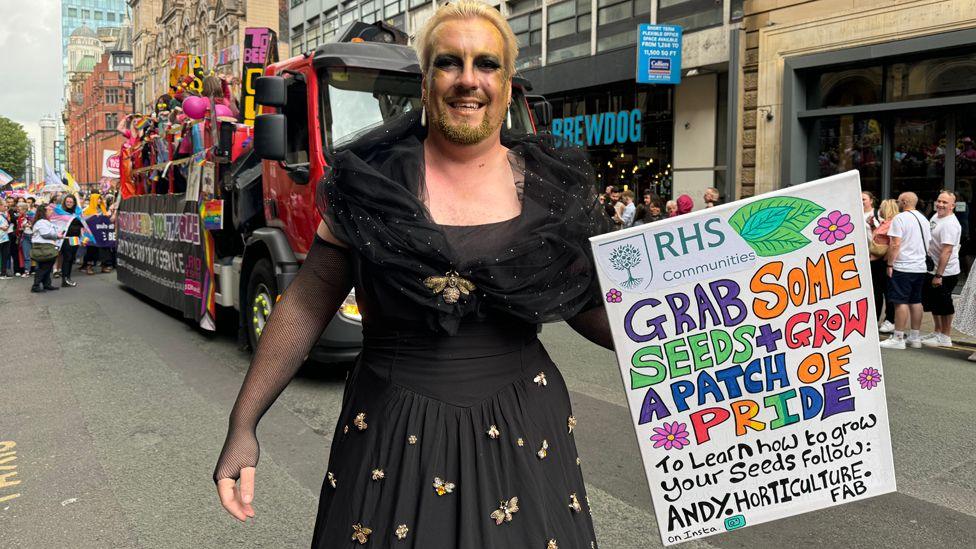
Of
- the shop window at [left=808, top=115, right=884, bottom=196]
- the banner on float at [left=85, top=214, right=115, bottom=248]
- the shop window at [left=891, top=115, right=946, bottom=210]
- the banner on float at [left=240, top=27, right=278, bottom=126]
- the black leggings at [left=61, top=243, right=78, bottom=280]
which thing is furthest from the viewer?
the banner on float at [left=85, top=214, right=115, bottom=248]

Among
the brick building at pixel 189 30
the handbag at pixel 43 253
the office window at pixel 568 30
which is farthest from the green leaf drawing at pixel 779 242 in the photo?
the brick building at pixel 189 30

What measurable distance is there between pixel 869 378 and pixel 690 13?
52.9 feet

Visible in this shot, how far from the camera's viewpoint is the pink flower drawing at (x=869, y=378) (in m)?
2.07

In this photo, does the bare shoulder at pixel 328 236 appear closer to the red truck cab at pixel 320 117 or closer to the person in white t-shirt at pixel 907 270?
the red truck cab at pixel 320 117

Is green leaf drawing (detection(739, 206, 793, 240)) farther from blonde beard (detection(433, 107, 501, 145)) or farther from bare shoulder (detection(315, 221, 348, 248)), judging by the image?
bare shoulder (detection(315, 221, 348, 248))

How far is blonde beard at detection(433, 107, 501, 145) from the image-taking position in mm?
1857

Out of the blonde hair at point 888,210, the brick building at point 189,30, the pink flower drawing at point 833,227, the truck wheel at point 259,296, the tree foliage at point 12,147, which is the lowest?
the truck wheel at point 259,296

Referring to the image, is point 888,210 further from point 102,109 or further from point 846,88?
point 102,109

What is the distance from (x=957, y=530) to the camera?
3764 mm

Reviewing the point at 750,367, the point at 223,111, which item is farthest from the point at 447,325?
the point at 223,111

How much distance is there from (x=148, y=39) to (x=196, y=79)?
73.6 meters

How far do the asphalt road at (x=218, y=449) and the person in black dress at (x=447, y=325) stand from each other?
1.98 metres

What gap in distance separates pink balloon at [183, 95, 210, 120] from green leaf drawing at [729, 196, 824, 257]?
9504mm

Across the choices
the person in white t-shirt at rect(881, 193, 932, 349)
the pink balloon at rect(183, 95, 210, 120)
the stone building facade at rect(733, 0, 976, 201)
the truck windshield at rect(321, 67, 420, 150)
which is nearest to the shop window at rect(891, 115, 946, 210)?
the stone building facade at rect(733, 0, 976, 201)
